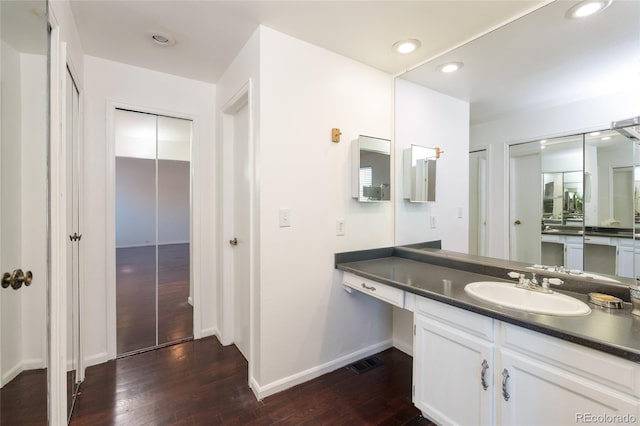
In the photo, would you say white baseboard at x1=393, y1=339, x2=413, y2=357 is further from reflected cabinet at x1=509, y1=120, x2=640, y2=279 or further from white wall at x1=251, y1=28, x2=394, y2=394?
reflected cabinet at x1=509, y1=120, x2=640, y2=279

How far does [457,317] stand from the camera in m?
1.37

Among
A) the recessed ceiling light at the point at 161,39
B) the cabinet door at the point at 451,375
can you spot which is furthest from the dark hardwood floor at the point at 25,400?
the recessed ceiling light at the point at 161,39

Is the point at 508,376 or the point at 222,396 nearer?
the point at 508,376

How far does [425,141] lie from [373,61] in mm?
803

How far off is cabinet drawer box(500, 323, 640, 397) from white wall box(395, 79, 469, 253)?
992mm

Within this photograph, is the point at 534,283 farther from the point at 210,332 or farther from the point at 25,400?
the point at 210,332

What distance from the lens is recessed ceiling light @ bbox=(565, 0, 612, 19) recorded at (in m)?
1.40

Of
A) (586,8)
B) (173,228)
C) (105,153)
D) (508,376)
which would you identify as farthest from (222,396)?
(586,8)

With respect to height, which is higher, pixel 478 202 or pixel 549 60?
pixel 549 60

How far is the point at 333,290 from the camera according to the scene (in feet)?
7.02

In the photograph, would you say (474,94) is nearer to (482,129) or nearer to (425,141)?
(482,129)

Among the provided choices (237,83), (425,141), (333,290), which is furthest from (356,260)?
(237,83)

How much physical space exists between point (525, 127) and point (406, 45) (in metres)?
0.99

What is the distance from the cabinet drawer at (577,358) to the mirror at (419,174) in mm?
1368
